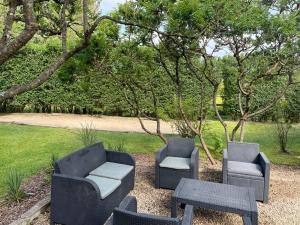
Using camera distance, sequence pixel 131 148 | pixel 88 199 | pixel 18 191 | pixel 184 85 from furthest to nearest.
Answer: pixel 184 85, pixel 131 148, pixel 18 191, pixel 88 199

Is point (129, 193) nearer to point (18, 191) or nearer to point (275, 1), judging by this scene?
point (18, 191)

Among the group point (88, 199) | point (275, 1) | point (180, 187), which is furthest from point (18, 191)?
point (275, 1)

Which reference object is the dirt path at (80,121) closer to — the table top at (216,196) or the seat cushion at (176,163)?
the seat cushion at (176,163)

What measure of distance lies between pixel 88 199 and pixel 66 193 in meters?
0.31

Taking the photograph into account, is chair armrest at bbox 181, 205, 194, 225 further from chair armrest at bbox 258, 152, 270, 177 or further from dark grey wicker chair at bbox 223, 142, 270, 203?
chair armrest at bbox 258, 152, 270, 177

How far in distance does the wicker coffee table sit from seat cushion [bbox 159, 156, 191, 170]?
833 mm

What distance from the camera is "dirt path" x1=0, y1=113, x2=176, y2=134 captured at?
1118 cm

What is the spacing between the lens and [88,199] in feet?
11.8

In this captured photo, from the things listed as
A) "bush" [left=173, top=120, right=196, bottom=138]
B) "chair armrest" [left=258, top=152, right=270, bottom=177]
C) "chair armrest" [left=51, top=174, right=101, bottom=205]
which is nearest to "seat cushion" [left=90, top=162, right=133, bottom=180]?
"chair armrest" [left=51, top=174, right=101, bottom=205]

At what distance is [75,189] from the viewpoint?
3.63 m

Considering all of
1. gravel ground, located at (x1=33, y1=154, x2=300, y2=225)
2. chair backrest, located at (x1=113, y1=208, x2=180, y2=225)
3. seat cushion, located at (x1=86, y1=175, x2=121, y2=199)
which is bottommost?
gravel ground, located at (x1=33, y1=154, x2=300, y2=225)

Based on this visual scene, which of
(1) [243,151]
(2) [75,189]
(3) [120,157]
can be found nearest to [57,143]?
(3) [120,157]

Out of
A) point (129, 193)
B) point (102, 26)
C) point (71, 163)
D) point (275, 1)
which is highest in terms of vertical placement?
point (275, 1)

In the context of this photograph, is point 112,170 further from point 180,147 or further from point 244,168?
point 244,168
